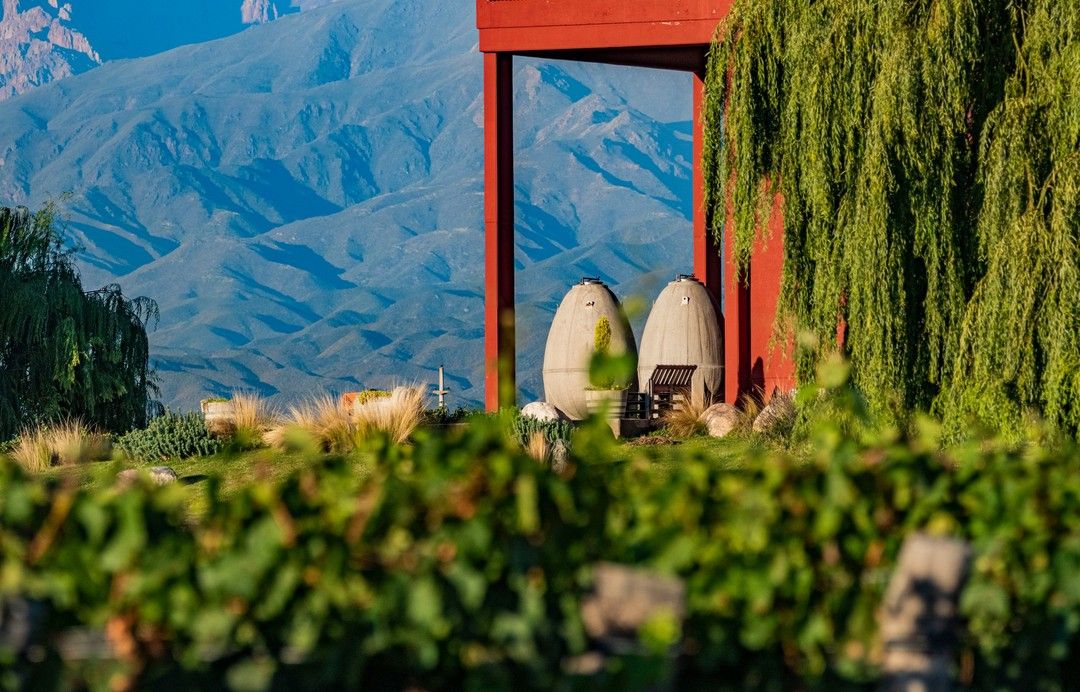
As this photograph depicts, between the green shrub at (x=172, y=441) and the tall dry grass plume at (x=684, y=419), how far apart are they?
611cm

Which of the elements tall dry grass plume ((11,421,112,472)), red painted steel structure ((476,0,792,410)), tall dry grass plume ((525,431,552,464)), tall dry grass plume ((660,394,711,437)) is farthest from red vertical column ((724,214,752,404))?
tall dry grass plume ((11,421,112,472))

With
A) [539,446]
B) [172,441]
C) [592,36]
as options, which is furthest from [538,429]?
[592,36]

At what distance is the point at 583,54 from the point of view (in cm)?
2280

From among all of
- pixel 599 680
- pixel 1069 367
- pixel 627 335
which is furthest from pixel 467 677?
pixel 627 335

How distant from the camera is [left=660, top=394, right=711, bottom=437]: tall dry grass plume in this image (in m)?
20.5

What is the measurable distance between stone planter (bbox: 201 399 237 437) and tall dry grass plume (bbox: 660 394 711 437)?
5.99 metres

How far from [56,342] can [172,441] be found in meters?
8.47

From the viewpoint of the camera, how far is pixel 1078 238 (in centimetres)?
1316

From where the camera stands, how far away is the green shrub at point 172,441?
2064 centimetres

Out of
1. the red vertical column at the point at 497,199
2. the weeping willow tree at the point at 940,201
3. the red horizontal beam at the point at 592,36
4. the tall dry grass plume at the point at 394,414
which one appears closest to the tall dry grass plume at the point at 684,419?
the red vertical column at the point at 497,199

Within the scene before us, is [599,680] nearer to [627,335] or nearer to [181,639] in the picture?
[181,639]

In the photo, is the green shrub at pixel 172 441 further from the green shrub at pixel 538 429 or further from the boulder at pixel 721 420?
the boulder at pixel 721 420

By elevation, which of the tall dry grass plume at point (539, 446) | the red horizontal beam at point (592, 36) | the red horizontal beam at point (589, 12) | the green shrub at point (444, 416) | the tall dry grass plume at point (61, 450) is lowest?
the tall dry grass plume at point (61, 450)

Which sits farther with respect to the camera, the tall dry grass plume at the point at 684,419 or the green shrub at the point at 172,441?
the green shrub at the point at 172,441
